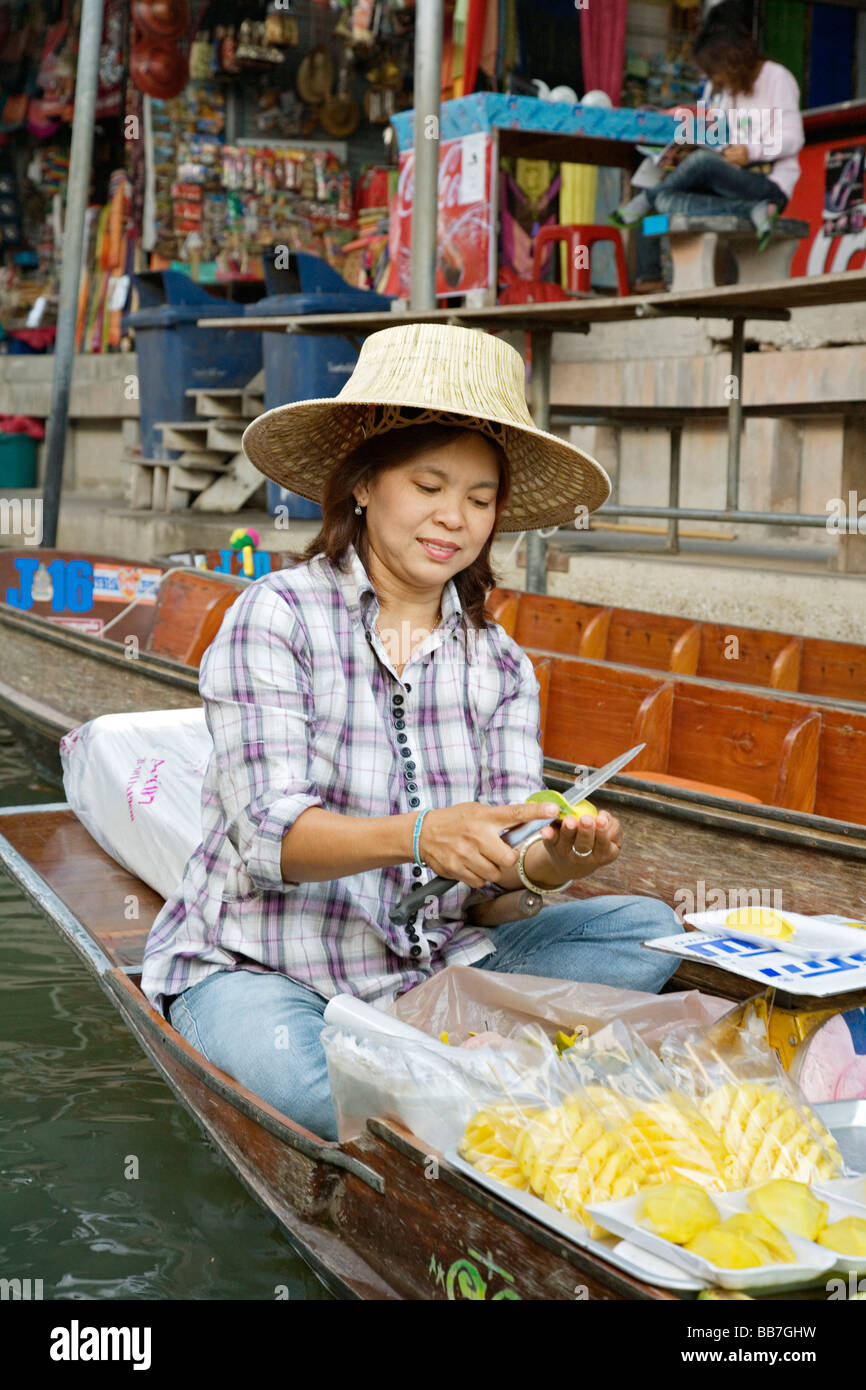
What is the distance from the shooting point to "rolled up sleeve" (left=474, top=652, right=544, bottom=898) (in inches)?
99.8

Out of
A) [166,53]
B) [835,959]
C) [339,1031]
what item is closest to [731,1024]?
[835,959]

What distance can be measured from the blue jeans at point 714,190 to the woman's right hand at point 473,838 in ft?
18.5

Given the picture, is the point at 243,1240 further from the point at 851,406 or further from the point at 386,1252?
the point at 851,406

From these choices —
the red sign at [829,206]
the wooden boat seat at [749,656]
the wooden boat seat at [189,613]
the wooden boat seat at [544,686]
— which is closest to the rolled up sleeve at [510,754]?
the wooden boat seat at [544,686]

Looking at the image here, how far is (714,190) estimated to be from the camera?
23.2ft

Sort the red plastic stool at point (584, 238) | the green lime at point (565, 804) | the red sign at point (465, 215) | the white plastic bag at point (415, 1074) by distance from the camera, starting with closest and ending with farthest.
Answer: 1. the white plastic bag at point (415, 1074)
2. the green lime at point (565, 804)
3. the red plastic stool at point (584, 238)
4. the red sign at point (465, 215)

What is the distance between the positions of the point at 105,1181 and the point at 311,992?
2.48 ft

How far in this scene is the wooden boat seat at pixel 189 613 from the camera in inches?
212

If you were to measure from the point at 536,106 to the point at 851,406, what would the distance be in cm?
305

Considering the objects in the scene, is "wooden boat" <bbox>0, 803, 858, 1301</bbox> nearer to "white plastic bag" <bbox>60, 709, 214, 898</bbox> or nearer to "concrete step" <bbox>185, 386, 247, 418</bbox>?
"white plastic bag" <bbox>60, 709, 214, 898</bbox>

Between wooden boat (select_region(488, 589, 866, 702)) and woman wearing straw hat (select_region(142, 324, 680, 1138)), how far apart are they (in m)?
1.77

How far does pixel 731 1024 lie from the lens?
2.27 m

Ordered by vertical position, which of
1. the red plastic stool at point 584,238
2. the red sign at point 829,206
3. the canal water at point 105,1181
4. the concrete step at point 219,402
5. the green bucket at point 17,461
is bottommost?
the canal water at point 105,1181

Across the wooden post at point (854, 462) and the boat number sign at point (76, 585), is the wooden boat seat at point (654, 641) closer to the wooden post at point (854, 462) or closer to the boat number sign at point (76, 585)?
the wooden post at point (854, 462)
